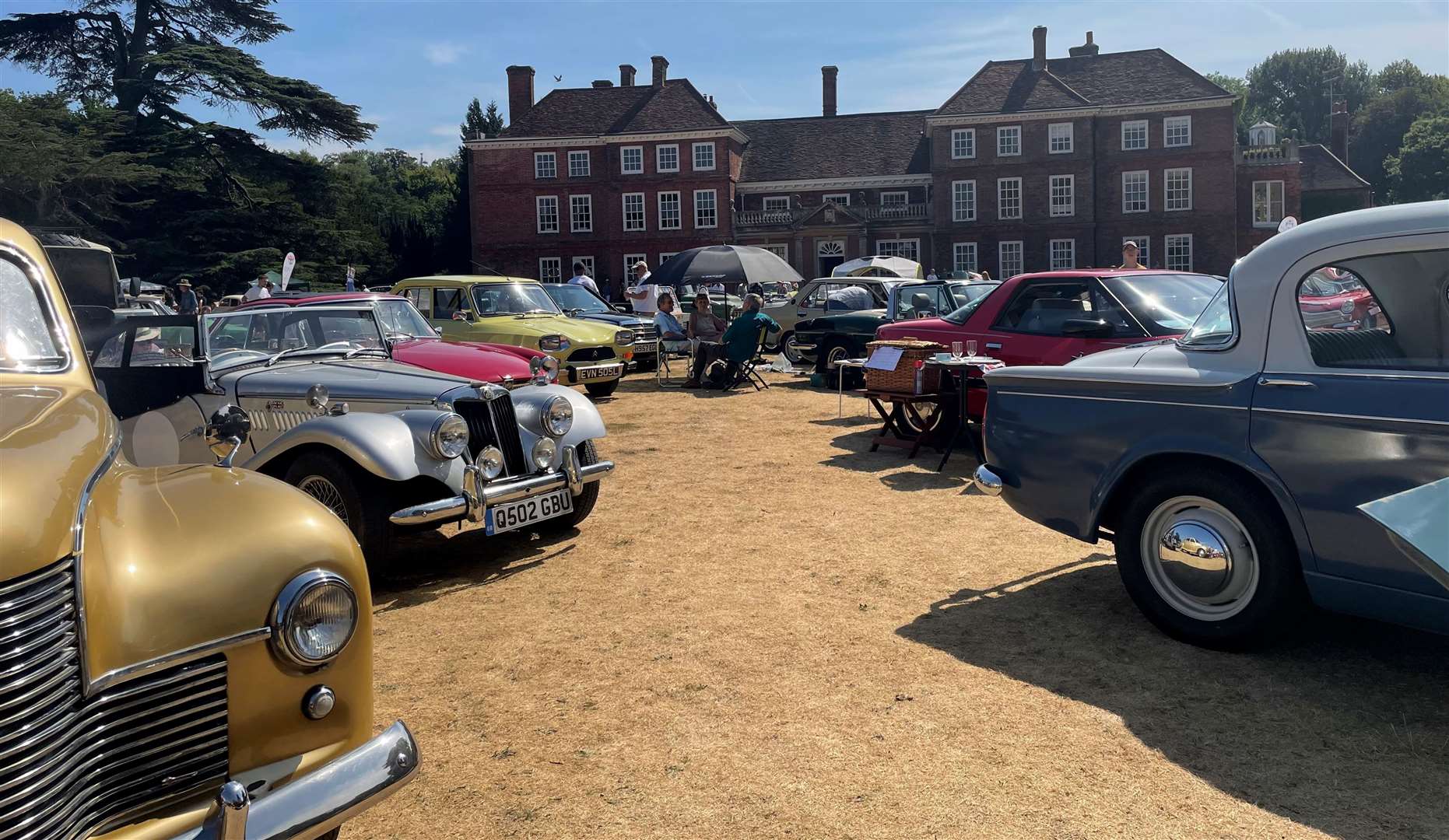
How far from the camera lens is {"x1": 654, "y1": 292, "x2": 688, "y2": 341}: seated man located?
17953 mm

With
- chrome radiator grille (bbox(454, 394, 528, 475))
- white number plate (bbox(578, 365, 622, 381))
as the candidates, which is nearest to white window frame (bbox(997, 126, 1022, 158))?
white number plate (bbox(578, 365, 622, 381))

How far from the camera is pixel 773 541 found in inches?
272

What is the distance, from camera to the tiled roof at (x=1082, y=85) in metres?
48.1

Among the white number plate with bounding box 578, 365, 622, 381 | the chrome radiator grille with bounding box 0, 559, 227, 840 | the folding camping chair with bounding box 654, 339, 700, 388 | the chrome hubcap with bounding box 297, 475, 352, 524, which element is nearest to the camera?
the chrome radiator grille with bounding box 0, 559, 227, 840

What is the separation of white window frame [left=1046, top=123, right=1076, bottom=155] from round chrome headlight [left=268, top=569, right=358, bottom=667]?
164ft

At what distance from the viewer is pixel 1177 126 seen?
47.7m

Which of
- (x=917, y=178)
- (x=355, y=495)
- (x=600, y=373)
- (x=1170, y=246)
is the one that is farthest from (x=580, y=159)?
(x=355, y=495)

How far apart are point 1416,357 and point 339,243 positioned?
145 feet

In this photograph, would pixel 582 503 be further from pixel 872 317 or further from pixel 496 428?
pixel 872 317

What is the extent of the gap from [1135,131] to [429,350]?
46275 millimetres

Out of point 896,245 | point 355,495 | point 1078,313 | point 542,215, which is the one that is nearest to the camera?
point 355,495

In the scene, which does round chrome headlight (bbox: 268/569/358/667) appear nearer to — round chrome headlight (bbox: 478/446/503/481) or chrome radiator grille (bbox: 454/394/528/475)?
round chrome headlight (bbox: 478/446/503/481)

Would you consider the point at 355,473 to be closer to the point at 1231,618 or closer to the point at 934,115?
the point at 1231,618

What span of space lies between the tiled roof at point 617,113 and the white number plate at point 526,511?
152 feet
